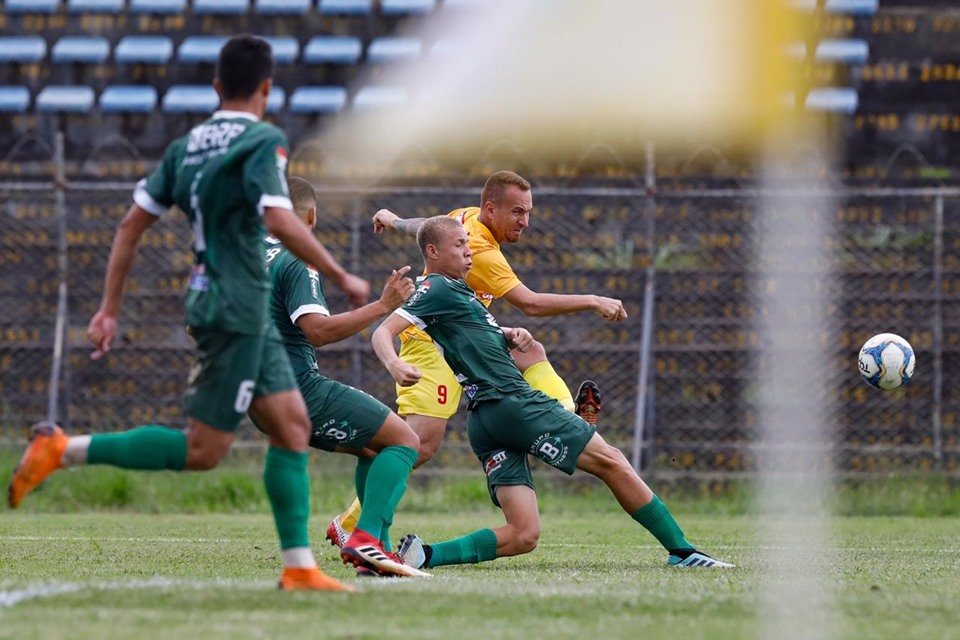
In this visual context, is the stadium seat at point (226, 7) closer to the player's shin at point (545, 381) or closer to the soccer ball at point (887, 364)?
the soccer ball at point (887, 364)

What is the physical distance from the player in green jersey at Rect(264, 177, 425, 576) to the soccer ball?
12.1ft

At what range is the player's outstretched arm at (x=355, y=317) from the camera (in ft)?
21.6

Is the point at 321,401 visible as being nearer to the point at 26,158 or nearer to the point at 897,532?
the point at 897,532

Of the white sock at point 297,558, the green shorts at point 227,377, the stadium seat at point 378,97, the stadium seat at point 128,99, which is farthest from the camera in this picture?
the stadium seat at point 378,97

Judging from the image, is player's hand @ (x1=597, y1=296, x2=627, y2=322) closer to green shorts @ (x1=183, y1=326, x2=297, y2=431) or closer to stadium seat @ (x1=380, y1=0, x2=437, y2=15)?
green shorts @ (x1=183, y1=326, x2=297, y2=431)

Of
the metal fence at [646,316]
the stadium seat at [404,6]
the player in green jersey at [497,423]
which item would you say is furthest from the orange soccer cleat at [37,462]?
the stadium seat at [404,6]

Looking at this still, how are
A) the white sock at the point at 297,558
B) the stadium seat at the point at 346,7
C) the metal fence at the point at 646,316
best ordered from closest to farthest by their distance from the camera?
the white sock at the point at 297,558, the metal fence at the point at 646,316, the stadium seat at the point at 346,7

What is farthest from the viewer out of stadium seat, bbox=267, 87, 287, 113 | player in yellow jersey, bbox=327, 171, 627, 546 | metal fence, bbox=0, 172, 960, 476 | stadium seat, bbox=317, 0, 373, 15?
stadium seat, bbox=317, 0, 373, 15

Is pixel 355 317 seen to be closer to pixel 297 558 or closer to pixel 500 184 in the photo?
pixel 297 558

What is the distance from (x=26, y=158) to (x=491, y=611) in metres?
15.1

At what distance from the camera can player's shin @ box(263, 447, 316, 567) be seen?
Result: 5.91 m

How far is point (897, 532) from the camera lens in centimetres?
1106

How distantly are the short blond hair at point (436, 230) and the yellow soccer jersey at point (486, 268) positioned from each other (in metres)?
0.63

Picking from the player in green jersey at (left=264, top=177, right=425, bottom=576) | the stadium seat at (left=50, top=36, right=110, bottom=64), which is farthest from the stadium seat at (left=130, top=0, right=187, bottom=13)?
the player in green jersey at (left=264, top=177, right=425, bottom=576)
